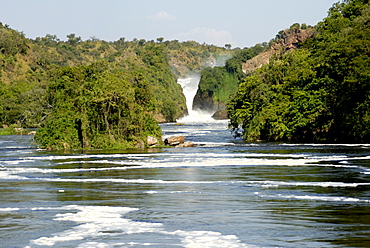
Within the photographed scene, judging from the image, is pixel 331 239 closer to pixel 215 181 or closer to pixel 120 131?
pixel 215 181

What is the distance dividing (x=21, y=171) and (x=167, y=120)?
511 ft

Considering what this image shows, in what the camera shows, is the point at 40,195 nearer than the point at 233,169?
Yes

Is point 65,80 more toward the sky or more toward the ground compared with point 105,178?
more toward the sky

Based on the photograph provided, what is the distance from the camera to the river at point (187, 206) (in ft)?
42.3

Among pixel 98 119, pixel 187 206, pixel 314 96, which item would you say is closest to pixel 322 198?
pixel 187 206

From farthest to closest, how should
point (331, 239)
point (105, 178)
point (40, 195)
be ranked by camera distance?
point (105, 178), point (40, 195), point (331, 239)

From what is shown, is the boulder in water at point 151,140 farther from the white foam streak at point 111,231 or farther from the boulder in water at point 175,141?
the white foam streak at point 111,231

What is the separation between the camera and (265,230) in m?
13.6

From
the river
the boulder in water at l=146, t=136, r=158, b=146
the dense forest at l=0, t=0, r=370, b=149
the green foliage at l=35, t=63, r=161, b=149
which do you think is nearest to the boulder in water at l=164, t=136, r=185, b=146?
the dense forest at l=0, t=0, r=370, b=149

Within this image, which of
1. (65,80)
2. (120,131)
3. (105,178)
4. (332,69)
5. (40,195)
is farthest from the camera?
(332,69)

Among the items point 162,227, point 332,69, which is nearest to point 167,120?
point 332,69

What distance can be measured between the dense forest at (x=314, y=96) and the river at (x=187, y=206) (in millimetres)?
23801

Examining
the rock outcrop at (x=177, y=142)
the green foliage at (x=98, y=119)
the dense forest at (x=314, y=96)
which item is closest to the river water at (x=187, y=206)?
the green foliage at (x=98, y=119)

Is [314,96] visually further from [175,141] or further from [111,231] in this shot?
[111,231]
